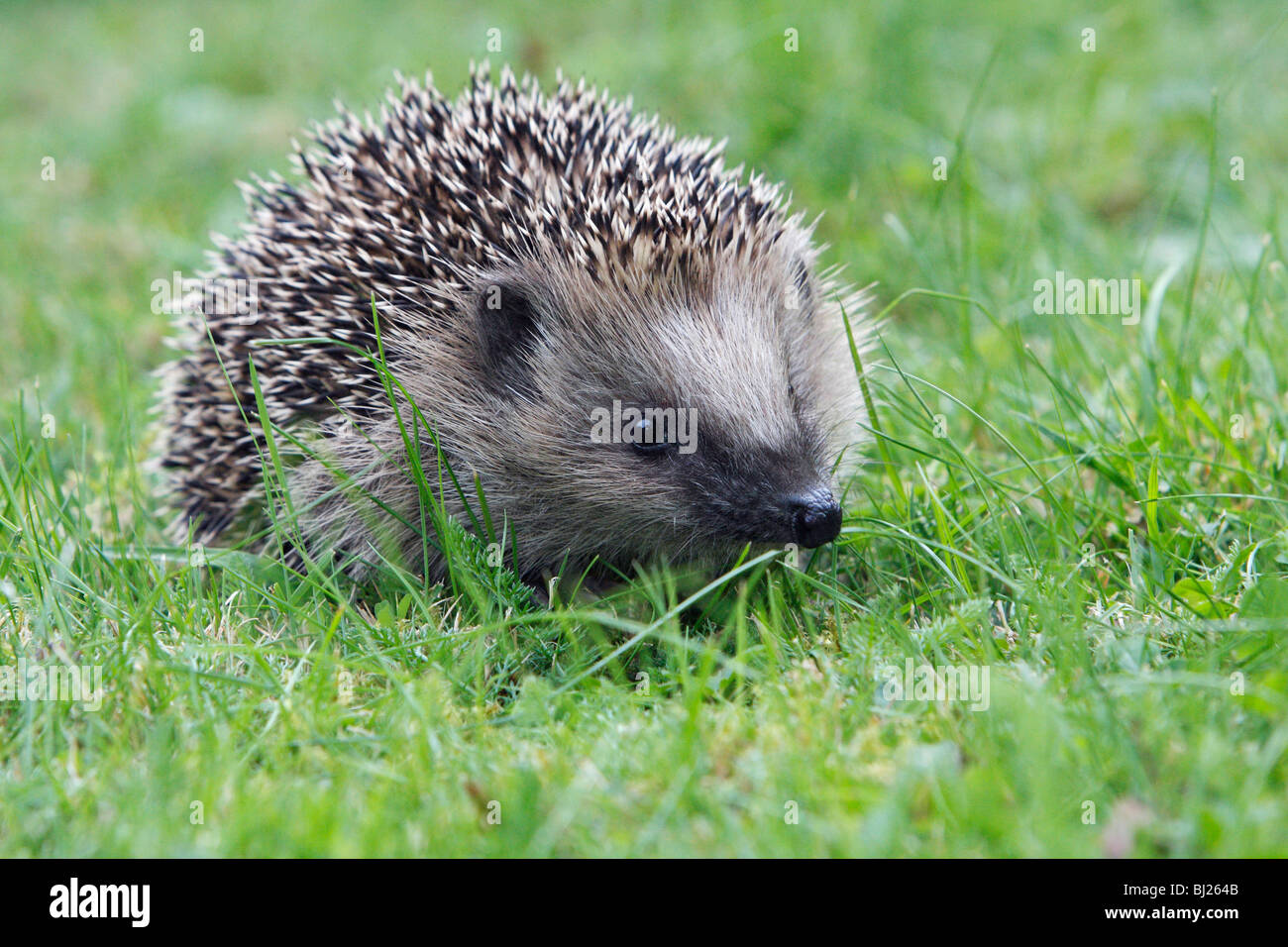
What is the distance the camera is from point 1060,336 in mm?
5547

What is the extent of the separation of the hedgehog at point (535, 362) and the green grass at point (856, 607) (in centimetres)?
26

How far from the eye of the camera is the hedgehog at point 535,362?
425 cm

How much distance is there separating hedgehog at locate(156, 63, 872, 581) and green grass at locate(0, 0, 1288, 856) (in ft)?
0.86

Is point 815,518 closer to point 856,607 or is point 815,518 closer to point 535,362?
point 856,607

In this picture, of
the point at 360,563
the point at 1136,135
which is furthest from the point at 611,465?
the point at 1136,135

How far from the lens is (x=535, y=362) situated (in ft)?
14.8

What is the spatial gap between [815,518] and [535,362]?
128 cm

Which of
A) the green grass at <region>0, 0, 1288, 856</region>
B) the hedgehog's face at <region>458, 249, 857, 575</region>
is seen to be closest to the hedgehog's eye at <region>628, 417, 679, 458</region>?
the hedgehog's face at <region>458, 249, 857, 575</region>

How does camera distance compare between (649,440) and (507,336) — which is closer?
(649,440)

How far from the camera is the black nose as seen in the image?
3918 millimetres

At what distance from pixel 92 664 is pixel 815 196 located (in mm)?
5185

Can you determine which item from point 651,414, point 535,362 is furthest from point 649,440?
point 535,362

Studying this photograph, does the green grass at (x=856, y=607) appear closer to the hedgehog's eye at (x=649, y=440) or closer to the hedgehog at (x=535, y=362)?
the hedgehog at (x=535, y=362)

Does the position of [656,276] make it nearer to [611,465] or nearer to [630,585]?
[611,465]
